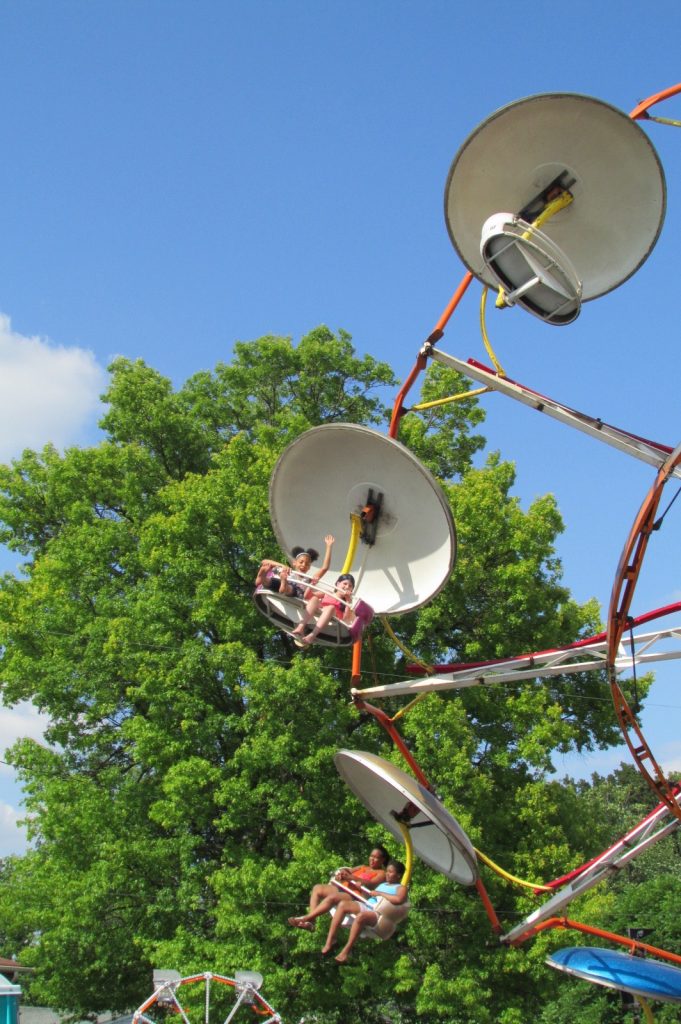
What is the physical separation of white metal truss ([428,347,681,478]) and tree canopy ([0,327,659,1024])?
9.19 meters

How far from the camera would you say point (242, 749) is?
22.0m

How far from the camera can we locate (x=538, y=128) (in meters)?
11.0

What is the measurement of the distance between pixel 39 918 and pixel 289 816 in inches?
214

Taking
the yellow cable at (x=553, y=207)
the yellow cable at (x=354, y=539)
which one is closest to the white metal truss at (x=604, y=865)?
the yellow cable at (x=354, y=539)

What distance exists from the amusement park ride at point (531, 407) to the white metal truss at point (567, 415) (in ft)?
0.05

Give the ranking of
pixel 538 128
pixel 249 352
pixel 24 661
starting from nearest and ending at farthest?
pixel 538 128
pixel 24 661
pixel 249 352

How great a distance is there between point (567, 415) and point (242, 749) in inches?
526

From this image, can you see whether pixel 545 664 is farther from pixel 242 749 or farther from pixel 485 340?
pixel 242 749

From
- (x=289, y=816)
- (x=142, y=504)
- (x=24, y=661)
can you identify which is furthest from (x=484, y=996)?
(x=142, y=504)

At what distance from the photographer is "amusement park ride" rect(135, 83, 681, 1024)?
35.5 ft

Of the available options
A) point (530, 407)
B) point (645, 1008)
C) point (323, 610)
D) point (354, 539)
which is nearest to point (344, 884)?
point (323, 610)

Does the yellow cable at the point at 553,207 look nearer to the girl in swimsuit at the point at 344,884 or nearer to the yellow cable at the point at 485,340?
the yellow cable at the point at 485,340

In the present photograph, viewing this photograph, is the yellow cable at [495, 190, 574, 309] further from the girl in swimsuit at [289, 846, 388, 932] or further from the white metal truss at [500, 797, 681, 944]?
the girl in swimsuit at [289, 846, 388, 932]

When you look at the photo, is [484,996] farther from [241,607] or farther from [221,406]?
[221,406]
